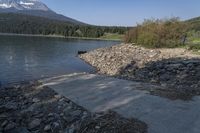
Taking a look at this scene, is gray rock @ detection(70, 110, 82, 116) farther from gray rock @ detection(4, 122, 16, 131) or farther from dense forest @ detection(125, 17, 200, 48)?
dense forest @ detection(125, 17, 200, 48)

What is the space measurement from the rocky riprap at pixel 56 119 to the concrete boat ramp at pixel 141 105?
1.82 feet

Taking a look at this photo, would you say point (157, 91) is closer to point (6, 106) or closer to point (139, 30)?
point (6, 106)

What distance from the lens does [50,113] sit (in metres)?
14.5

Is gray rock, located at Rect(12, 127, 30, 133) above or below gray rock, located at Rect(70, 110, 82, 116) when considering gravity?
below

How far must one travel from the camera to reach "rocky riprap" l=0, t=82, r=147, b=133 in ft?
38.8

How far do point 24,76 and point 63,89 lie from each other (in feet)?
50.4

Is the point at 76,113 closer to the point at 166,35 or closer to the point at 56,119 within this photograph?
the point at 56,119

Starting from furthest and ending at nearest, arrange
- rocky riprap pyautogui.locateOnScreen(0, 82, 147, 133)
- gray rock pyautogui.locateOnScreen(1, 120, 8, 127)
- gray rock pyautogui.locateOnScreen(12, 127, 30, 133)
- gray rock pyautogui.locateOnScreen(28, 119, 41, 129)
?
gray rock pyautogui.locateOnScreen(1, 120, 8, 127) → gray rock pyautogui.locateOnScreen(28, 119, 41, 129) → gray rock pyautogui.locateOnScreen(12, 127, 30, 133) → rocky riprap pyautogui.locateOnScreen(0, 82, 147, 133)

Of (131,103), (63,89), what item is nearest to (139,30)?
(63,89)

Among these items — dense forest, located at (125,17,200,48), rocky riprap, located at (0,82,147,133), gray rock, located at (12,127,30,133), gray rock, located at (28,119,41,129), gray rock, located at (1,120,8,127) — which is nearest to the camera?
rocky riprap, located at (0,82,147,133)

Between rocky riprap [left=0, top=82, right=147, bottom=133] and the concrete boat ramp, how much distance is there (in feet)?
1.82

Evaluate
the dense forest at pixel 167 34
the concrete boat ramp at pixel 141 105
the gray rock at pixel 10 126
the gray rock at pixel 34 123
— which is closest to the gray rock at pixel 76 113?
the concrete boat ramp at pixel 141 105

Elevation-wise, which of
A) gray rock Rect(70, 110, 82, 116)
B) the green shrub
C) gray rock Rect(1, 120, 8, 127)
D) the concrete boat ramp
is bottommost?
gray rock Rect(1, 120, 8, 127)

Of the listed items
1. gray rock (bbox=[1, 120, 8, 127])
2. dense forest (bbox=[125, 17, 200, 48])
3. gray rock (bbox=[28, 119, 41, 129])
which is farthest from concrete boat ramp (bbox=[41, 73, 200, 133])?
dense forest (bbox=[125, 17, 200, 48])
